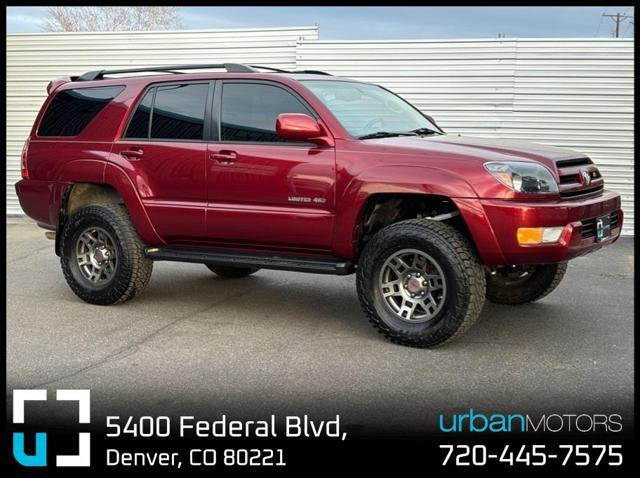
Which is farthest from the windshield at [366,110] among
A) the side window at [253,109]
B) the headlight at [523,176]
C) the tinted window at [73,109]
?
the tinted window at [73,109]

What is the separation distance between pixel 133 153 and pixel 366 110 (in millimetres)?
1964

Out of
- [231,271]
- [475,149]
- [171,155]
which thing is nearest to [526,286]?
[475,149]

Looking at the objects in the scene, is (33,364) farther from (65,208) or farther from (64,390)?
(65,208)

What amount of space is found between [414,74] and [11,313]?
7098 millimetres

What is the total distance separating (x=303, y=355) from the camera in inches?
234

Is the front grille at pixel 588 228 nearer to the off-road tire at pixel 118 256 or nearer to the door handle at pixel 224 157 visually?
the door handle at pixel 224 157

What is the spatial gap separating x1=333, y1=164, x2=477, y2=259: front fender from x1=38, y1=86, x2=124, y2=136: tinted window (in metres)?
2.57

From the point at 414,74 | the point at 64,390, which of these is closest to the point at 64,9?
the point at 414,74

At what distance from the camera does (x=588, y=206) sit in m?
5.98

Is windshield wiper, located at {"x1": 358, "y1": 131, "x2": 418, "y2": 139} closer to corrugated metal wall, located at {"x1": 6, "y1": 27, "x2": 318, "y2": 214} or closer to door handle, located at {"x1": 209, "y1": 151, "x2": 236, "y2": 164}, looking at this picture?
door handle, located at {"x1": 209, "y1": 151, "x2": 236, "y2": 164}

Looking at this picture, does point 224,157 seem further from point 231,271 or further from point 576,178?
point 576,178

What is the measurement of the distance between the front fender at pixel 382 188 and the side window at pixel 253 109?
31.3 inches

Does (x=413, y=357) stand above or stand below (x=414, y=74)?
below

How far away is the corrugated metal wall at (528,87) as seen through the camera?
470 inches
